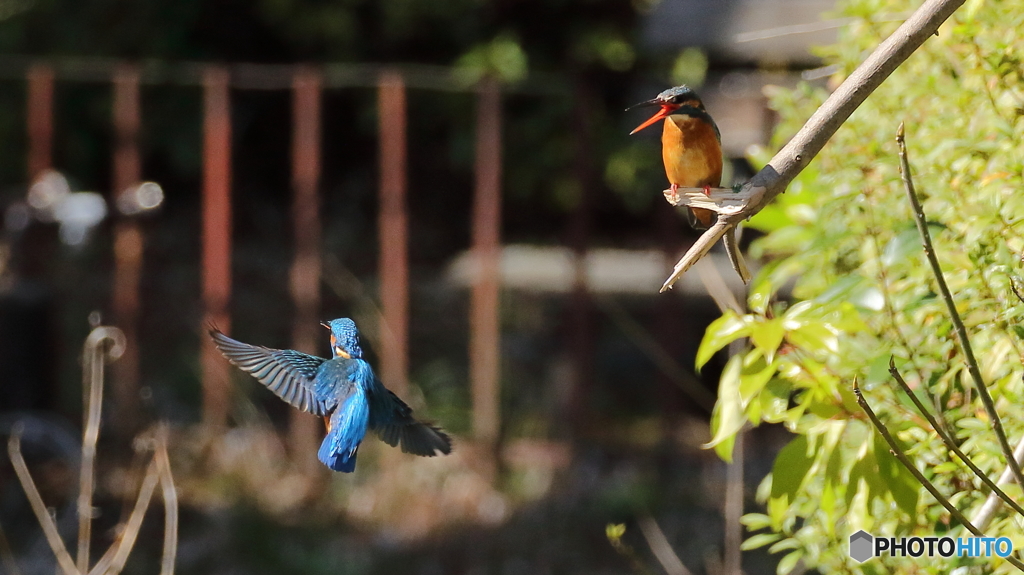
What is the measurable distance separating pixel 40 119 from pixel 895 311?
13.9 ft

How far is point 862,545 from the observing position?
1.58m

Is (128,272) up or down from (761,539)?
up

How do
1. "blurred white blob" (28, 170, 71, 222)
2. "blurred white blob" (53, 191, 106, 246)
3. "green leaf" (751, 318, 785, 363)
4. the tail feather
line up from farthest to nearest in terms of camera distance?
"blurred white blob" (53, 191, 106, 246) < "blurred white blob" (28, 170, 71, 222) < "green leaf" (751, 318, 785, 363) < the tail feather

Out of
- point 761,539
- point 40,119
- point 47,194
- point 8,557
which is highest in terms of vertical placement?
point 40,119

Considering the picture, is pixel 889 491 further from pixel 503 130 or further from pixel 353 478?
pixel 503 130

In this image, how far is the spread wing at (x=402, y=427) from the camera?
1150 millimetres

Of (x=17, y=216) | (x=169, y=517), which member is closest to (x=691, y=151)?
(x=169, y=517)

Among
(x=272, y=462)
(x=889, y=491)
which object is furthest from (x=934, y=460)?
(x=272, y=462)

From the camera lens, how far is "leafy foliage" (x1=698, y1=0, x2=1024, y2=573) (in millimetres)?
1409

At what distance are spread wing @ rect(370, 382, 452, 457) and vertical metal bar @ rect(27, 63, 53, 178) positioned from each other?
4.09 metres

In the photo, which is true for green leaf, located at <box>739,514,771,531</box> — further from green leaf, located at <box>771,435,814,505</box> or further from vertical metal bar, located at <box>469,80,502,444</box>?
vertical metal bar, located at <box>469,80,502,444</box>

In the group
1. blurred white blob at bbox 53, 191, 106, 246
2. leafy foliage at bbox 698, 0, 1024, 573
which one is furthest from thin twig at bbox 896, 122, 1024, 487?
blurred white blob at bbox 53, 191, 106, 246

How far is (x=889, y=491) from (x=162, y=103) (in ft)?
21.7

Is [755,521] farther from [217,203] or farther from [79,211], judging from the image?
[79,211]
